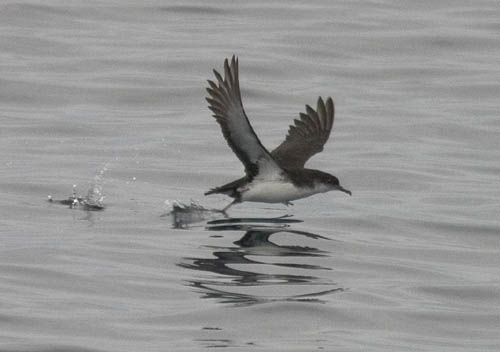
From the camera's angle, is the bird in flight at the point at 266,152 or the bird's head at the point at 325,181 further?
the bird's head at the point at 325,181

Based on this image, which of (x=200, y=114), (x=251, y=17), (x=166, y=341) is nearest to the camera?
(x=166, y=341)

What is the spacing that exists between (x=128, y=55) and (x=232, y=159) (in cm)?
662

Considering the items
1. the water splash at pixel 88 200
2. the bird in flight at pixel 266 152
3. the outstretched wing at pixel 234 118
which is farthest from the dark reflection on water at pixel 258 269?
the water splash at pixel 88 200

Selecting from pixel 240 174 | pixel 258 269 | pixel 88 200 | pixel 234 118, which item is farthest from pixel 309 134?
pixel 258 269

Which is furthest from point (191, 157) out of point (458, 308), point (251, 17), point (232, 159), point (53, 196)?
point (251, 17)

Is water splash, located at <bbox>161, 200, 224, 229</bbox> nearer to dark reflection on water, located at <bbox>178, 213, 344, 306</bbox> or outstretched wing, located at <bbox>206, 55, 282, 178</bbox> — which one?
dark reflection on water, located at <bbox>178, 213, 344, 306</bbox>

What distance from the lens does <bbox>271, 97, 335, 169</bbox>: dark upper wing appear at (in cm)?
1438

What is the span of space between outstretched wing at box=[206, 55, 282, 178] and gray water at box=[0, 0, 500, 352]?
0.72 meters

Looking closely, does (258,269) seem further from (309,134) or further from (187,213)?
(309,134)

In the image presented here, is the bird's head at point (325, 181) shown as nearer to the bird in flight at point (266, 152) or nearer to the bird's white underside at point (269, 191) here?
the bird in flight at point (266, 152)

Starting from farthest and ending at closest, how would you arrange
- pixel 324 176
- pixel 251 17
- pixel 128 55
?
pixel 251 17 < pixel 128 55 < pixel 324 176

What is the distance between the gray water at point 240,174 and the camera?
10.4 metres

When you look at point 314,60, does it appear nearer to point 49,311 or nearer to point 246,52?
point 246,52

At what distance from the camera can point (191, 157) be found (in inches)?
658
